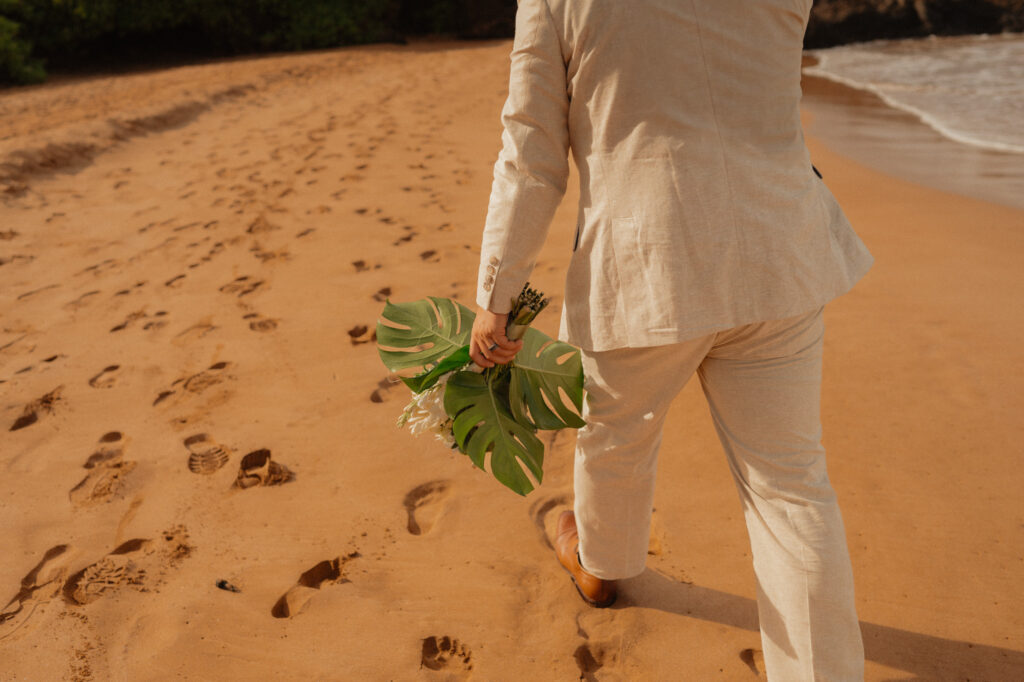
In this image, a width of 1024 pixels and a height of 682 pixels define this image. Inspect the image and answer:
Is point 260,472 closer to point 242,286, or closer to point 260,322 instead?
point 260,322

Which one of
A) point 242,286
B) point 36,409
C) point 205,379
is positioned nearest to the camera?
point 36,409

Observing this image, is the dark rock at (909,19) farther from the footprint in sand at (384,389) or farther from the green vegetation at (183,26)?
the footprint in sand at (384,389)

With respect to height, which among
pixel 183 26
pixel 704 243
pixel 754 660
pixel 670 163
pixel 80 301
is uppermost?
pixel 183 26

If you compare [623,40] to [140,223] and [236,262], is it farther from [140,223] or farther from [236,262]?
[140,223]

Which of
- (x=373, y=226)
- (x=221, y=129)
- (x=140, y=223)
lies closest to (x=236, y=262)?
(x=373, y=226)

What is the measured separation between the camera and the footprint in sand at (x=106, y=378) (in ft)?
10.0

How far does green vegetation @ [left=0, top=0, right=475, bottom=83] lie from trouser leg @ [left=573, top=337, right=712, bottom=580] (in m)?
17.3

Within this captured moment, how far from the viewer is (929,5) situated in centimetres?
1827

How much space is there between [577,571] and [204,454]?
1.46m

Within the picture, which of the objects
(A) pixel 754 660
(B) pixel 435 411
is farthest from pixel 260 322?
(A) pixel 754 660

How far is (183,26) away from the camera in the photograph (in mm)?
17609

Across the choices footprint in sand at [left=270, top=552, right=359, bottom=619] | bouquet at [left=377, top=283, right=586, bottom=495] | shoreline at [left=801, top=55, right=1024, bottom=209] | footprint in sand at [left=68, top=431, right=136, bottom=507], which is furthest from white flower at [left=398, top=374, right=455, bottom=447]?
shoreline at [left=801, top=55, right=1024, bottom=209]

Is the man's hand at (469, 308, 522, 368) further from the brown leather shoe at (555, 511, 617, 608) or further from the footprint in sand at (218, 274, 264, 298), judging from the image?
the footprint in sand at (218, 274, 264, 298)

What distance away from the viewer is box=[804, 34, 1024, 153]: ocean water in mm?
7297
